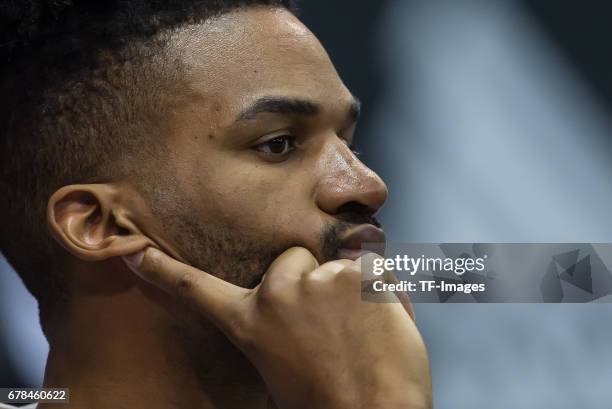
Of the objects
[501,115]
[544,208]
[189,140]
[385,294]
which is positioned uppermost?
[501,115]

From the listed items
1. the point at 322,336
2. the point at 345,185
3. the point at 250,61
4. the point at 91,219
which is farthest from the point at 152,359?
the point at 250,61

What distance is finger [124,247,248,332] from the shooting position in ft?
6.16

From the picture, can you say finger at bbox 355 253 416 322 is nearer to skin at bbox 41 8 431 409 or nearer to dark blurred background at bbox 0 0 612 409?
skin at bbox 41 8 431 409

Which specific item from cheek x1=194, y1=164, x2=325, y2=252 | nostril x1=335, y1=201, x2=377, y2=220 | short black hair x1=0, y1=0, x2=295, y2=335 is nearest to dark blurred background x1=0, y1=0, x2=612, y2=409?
short black hair x1=0, y1=0, x2=295, y2=335

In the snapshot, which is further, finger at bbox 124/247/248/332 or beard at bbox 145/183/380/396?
beard at bbox 145/183/380/396

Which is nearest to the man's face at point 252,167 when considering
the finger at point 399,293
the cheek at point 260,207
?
the cheek at point 260,207

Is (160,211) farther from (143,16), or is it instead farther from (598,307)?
(598,307)

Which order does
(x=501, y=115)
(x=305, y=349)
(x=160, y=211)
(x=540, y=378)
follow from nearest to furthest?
(x=305, y=349) → (x=160, y=211) → (x=540, y=378) → (x=501, y=115)

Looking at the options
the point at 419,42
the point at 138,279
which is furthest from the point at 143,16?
the point at 419,42

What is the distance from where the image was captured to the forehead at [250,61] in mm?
2053

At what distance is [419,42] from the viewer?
326 cm

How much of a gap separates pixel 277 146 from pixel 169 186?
247 millimetres

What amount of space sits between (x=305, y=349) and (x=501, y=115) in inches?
66.1

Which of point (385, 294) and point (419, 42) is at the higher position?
point (419, 42)
